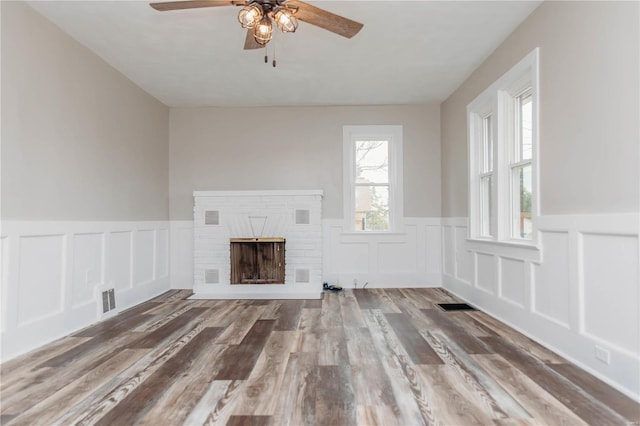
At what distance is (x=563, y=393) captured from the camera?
6.52 ft

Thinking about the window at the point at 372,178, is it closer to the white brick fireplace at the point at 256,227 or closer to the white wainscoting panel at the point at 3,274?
the white brick fireplace at the point at 256,227

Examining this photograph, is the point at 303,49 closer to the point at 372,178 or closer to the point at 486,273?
the point at 372,178

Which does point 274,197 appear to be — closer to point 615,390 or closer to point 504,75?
point 504,75

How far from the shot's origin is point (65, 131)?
3174 mm

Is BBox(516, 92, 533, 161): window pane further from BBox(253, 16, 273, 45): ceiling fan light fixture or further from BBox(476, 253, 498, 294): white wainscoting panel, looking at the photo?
BBox(253, 16, 273, 45): ceiling fan light fixture

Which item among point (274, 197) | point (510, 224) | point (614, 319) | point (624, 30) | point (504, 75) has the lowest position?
point (614, 319)

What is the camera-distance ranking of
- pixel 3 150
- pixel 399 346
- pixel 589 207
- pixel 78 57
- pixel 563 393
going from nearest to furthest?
pixel 563 393, pixel 589 207, pixel 3 150, pixel 399 346, pixel 78 57

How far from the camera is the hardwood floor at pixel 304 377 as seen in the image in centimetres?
180

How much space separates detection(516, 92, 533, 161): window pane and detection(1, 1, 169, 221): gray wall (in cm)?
409

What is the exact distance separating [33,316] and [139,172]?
6.98 feet

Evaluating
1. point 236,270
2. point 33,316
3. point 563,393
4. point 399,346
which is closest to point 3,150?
point 33,316

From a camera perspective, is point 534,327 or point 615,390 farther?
point 534,327

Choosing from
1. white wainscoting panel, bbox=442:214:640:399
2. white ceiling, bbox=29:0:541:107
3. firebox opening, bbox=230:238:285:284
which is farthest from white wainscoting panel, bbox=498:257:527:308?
firebox opening, bbox=230:238:285:284

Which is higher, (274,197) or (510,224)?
(274,197)
